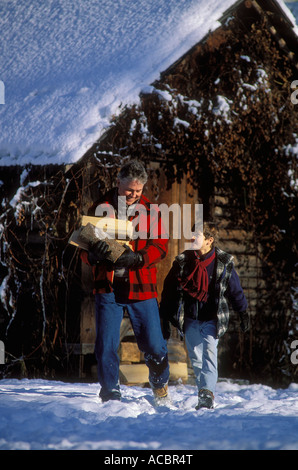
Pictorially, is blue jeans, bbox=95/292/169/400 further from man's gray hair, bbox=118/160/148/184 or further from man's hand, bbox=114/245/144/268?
man's gray hair, bbox=118/160/148/184

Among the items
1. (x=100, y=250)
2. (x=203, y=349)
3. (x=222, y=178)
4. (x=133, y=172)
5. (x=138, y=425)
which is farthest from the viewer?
(x=222, y=178)

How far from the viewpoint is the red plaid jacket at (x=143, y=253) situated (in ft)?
13.1

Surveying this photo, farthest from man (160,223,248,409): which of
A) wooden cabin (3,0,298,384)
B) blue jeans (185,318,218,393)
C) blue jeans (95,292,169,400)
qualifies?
wooden cabin (3,0,298,384)

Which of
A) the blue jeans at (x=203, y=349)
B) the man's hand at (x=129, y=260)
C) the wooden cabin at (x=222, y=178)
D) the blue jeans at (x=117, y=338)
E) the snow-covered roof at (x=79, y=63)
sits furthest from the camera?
the wooden cabin at (x=222, y=178)

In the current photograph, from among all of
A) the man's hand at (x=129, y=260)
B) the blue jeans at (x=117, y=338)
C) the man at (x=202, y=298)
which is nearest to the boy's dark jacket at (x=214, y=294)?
the man at (x=202, y=298)

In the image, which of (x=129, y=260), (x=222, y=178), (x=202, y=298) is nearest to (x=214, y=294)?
(x=202, y=298)

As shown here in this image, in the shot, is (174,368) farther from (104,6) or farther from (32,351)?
(104,6)

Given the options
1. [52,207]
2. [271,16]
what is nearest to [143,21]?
[271,16]

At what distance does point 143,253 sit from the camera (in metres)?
4.00

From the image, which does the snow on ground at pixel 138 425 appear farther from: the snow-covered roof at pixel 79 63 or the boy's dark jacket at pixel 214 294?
the snow-covered roof at pixel 79 63

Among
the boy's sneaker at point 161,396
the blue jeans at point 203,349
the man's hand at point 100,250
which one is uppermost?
the man's hand at point 100,250

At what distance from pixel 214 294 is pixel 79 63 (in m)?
3.94

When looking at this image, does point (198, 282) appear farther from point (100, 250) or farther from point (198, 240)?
point (100, 250)

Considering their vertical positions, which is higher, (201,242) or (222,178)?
(222,178)
